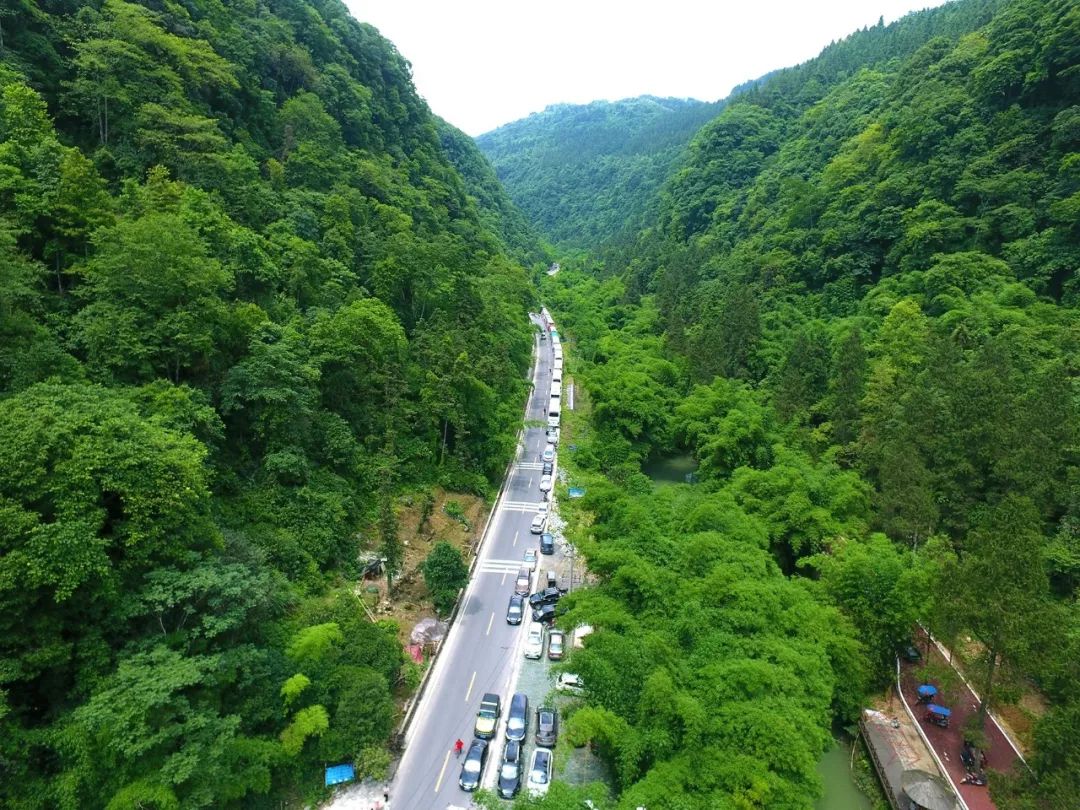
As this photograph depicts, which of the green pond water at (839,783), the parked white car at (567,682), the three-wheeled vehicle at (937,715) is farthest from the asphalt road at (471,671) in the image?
the three-wheeled vehicle at (937,715)

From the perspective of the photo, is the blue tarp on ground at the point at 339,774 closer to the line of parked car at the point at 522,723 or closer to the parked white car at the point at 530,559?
the line of parked car at the point at 522,723

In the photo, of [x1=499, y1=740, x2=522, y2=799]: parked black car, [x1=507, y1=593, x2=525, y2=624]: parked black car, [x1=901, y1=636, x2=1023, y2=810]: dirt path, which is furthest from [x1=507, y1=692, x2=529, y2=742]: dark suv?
[x1=901, y1=636, x2=1023, y2=810]: dirt path

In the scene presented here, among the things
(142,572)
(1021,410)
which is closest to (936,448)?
(1021,410)

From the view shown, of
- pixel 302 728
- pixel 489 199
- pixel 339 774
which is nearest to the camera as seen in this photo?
pixel 302 728

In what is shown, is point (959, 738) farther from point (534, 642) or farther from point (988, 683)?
point (534, 642)

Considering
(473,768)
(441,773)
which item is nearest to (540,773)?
(473,768)
